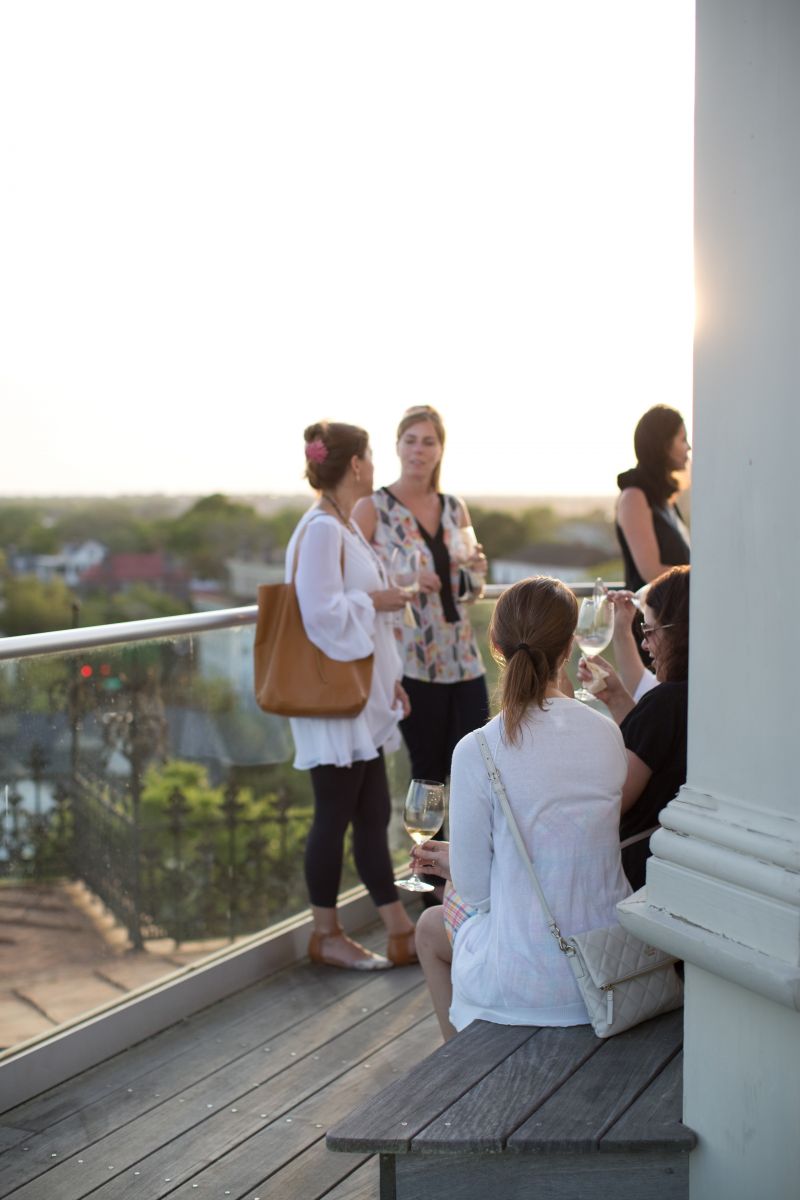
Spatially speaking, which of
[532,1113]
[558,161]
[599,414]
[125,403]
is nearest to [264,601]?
[532,1113]

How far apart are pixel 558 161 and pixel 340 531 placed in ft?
85.7

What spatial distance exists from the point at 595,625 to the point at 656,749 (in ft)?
1.99

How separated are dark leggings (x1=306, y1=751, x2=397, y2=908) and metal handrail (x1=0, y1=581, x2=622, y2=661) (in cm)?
57

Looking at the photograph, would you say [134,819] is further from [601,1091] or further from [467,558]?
[601,1091]

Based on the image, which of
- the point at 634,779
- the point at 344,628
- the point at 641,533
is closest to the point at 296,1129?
the point at 634,779

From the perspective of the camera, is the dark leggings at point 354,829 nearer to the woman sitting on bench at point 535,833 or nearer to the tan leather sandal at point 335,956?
the tan leather sandal at point 335,956

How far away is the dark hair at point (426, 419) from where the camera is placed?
448 centimetres

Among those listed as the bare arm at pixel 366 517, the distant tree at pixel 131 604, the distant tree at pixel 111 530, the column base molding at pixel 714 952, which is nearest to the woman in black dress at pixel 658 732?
the column base molding at pixel 714 952

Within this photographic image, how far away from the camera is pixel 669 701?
8.78 ft

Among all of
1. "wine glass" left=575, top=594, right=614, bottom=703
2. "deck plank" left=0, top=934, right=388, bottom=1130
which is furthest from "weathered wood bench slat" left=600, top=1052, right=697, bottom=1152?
"deck plank" left=0, top=934, right=388, bottom=1130

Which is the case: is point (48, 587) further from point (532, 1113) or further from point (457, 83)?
point (532, 1113)

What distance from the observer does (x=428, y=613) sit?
4449 millimetres

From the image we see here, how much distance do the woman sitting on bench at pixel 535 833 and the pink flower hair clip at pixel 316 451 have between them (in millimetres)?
1599

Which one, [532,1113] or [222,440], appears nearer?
[532,1113]
